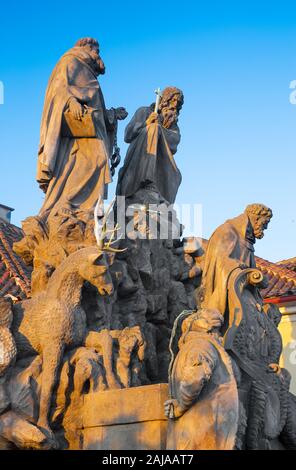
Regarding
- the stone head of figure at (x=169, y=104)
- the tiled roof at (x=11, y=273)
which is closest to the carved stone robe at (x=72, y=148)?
the stone head of figure at (x=169, y=104)

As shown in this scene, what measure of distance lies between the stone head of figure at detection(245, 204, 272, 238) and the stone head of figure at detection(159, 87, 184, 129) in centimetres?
242

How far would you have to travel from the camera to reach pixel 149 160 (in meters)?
11.3

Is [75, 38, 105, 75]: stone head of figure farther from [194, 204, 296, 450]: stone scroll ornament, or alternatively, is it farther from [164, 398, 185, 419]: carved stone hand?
[164, 398, 185, 419]: carved stone hand

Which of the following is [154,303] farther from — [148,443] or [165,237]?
[148,443]

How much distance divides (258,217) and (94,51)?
3.14 metres

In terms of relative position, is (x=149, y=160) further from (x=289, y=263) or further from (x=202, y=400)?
(x=289, y=263)

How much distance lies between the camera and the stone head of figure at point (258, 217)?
9930mm

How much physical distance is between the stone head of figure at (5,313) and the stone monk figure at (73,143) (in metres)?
1.81

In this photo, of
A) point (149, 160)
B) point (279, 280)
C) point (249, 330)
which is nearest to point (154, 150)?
point (149, 160)

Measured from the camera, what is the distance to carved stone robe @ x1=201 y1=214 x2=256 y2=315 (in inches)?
370

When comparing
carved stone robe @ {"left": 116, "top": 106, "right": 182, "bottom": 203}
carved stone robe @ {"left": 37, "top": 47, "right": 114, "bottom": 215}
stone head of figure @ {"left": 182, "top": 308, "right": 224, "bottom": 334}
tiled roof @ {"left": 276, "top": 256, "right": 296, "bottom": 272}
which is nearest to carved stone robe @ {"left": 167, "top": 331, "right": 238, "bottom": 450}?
stone head of figure @ {"left": 182, "top": 308, "right": 224, "bottom": 334}
